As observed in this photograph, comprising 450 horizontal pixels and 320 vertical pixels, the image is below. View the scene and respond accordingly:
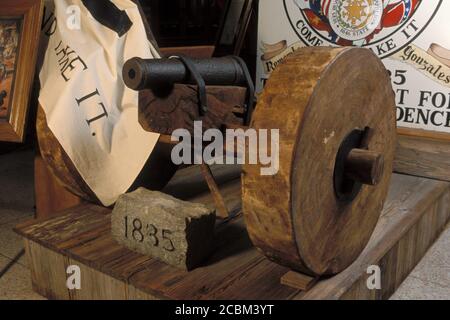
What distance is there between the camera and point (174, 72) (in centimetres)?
184

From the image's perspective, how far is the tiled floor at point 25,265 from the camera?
2061 millimetres

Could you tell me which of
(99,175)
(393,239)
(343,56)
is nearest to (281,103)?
(343,56)

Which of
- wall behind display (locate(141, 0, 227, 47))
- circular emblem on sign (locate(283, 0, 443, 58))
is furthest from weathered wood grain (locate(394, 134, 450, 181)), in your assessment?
wall behind display (locate(141, 0, 227, 47))

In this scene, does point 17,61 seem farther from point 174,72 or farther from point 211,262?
point 211,262

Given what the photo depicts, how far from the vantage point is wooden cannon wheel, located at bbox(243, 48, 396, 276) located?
1.35 m

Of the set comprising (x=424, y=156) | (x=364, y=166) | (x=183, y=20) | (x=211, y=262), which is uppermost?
(x=183, y=20)

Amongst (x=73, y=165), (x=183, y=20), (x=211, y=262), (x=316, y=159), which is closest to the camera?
(x=316, y=159)

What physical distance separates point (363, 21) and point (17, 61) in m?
1.90

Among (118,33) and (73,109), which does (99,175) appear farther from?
(118,33)

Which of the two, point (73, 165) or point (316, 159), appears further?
point (73, 165)

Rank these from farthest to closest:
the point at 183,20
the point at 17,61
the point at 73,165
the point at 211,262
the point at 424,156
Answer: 1. the point at 183,20
2. the point at 424,156
3. the point at 17,61
4. the point at 73,165
5. the point at 211,262

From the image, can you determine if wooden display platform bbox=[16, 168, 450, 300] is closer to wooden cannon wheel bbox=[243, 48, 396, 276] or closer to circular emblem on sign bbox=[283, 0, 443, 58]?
wooden cannon wheel bbox=[243, 48, 396, 276]

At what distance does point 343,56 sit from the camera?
1456mm
